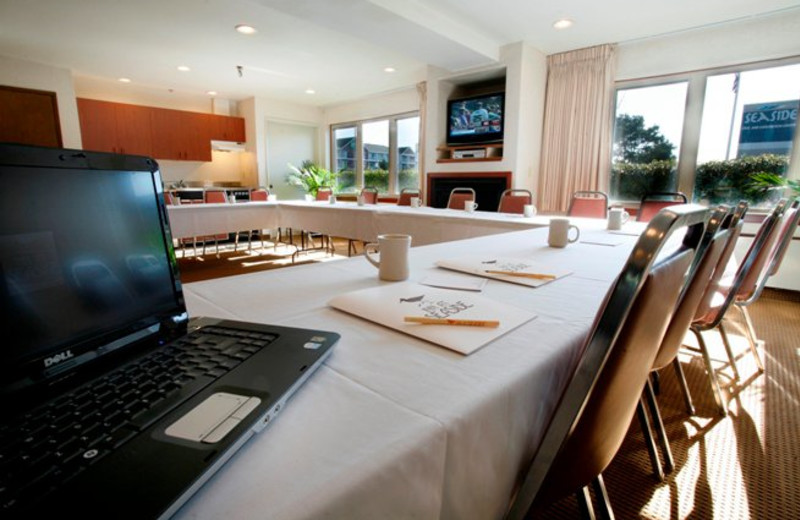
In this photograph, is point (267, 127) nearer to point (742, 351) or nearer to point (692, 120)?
point (692, 120)

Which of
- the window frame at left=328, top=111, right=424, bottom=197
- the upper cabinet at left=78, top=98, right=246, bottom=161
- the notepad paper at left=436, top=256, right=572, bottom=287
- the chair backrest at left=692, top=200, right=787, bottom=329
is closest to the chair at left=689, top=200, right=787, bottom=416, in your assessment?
the chair backrest at left=692, top=200, right=787, bottom=329

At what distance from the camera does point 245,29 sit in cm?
377

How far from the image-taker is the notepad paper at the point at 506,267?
1.00 m

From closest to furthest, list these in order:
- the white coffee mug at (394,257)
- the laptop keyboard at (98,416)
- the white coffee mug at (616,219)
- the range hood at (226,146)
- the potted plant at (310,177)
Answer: the laptop keyboard at (98,416) < the white coffee mug at (394,257) < the white coffee mug at (616,219) < the range hood at (226,146) < the potted plant at (310,177)

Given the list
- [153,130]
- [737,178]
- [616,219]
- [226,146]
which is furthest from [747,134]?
[153,130]

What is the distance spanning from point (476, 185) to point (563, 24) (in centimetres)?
187

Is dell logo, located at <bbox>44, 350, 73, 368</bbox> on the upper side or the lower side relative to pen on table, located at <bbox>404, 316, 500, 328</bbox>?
upper

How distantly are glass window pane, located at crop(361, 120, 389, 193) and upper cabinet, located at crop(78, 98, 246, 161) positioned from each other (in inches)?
89.6

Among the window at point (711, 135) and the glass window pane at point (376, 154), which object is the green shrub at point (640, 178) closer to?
the window at point (711, 135)

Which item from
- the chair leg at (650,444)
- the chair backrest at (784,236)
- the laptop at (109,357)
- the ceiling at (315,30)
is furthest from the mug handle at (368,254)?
the ceiling at (315,30)

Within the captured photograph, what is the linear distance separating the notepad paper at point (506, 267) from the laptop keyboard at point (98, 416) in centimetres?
69

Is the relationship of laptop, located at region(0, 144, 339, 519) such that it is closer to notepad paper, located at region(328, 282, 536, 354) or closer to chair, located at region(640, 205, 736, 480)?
notepad paper, located at region(328, 282, 536, 354)

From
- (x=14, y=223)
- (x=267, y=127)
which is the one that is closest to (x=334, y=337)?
(x=14, y=223)

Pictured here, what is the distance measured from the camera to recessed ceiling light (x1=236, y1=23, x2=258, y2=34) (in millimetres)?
3701
